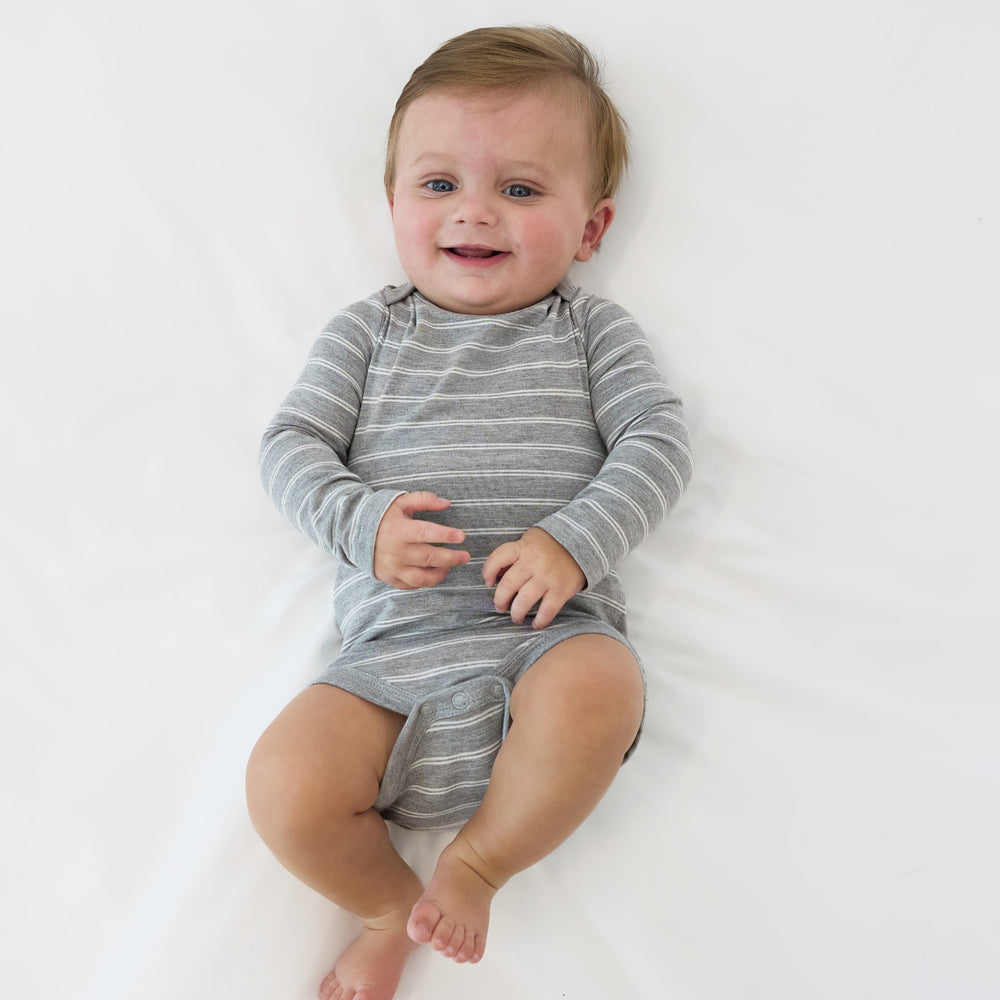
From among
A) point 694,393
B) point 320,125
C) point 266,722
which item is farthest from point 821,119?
point 266,722

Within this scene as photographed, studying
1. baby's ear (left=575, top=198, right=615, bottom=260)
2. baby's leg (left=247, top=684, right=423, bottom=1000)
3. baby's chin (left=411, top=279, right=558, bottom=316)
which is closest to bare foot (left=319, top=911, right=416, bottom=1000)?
baby's leg (left=247, top=684, right=423, bottom=1000)

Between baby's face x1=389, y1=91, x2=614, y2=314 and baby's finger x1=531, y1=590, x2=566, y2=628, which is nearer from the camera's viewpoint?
baby's finger x1=531, y1=590, x2=566, y2=628

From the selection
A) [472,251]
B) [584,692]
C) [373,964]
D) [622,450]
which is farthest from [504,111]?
[373,964]

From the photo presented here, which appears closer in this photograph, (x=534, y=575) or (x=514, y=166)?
(x=534, y=575)

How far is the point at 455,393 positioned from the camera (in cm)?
113

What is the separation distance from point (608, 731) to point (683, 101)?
88 centimetres

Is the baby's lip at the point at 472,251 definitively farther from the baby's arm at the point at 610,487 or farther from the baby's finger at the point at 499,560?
the baby's finger at the point at 499,560

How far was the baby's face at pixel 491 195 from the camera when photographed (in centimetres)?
113

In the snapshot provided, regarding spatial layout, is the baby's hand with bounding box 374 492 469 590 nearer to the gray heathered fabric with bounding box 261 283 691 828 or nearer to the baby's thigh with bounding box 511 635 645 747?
the gray heathered fabric with bounding box 261 283 691 828

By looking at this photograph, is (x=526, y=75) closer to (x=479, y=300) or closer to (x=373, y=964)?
(x=479, y=300)

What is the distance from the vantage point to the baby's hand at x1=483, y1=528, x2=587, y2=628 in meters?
0.97

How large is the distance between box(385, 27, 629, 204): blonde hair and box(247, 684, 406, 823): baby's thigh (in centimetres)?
71

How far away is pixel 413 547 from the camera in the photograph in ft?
3.15

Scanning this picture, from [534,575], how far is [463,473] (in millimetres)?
174
